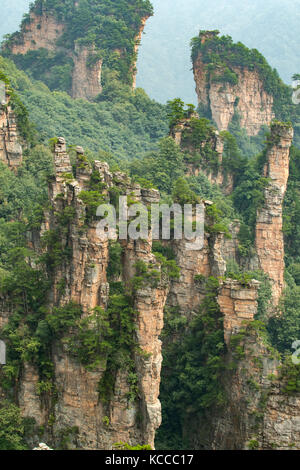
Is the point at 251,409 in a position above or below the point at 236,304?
below

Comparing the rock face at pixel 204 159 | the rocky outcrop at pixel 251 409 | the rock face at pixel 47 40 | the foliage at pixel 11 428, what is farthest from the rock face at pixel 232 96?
the foliage at pixel 11 428

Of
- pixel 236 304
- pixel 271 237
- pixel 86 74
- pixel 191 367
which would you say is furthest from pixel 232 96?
pixel 236 304

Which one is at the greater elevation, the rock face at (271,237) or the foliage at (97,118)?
the foliage at (97,118)

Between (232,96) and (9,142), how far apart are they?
2326 cm

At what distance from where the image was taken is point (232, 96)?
2805 inches

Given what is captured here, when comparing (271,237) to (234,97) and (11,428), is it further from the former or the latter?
(234,97)

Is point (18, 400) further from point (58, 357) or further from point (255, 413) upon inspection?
point (255, 413)

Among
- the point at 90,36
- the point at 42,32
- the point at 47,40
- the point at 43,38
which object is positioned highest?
the point at 42,32

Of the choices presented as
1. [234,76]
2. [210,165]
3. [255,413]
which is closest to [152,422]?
[255,413]

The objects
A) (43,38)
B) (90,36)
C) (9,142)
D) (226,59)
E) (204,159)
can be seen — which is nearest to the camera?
(9,142)

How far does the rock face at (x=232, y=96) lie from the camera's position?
232ft

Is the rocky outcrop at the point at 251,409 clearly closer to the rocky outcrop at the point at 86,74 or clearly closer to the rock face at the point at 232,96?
the rock face at the point at 232,96

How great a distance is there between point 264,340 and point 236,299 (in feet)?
6.24

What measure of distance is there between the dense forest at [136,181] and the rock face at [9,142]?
517mm
